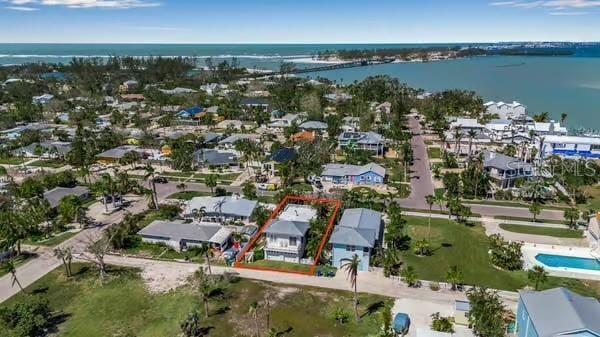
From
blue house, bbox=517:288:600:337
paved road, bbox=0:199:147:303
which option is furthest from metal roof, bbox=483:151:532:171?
paved road, bbox=0:199:147:303

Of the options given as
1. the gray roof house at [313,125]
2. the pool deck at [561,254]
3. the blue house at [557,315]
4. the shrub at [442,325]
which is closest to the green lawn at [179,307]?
the shrub at [442,325]

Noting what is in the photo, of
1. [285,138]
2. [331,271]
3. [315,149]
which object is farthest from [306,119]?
[331,271]

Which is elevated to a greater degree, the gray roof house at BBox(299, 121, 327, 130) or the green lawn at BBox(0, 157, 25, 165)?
the gray roof house at BBox(299, 121, 327, 130)

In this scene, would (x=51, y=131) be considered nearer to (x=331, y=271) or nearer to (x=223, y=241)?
(x=223, y=241)

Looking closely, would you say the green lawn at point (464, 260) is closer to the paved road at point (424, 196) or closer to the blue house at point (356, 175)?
the paved road at point (424, 196)

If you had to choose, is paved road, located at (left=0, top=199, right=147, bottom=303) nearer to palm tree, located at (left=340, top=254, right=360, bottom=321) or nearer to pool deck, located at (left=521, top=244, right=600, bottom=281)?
palm tree, located at (left=340, top=254, right=360, bottom=321)

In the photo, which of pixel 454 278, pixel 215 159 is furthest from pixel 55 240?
pixel 454 278
